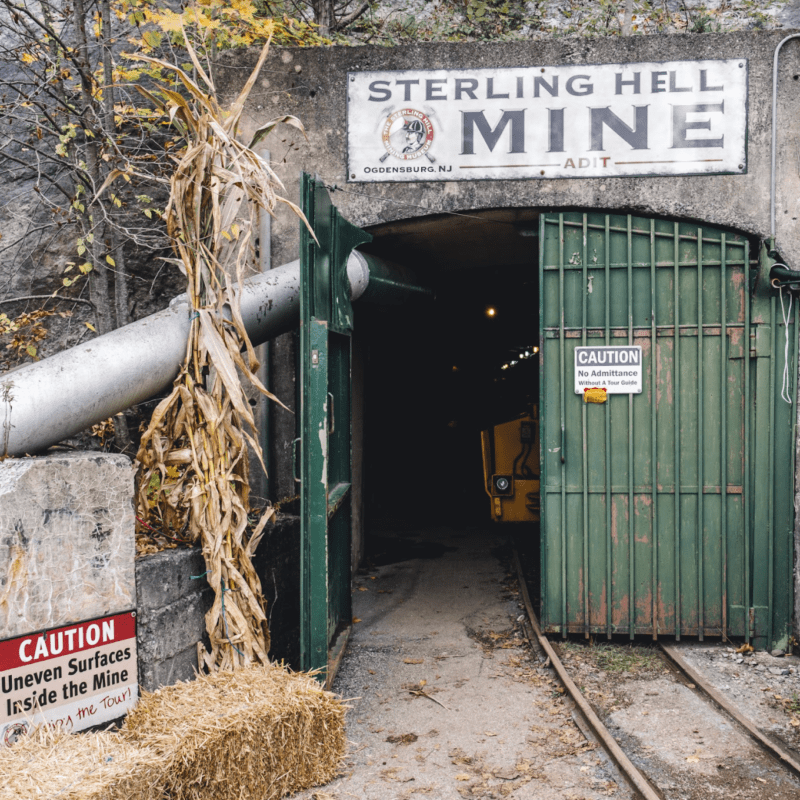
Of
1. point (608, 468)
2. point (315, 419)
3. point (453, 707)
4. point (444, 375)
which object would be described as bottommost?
point (453, 707)

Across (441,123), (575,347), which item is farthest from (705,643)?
(441,123)

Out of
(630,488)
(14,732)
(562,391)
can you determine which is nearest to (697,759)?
(630,488)

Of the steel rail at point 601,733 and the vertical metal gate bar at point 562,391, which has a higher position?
the vertical metal gate bar at point 562,391

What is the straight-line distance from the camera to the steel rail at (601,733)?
3.86 m

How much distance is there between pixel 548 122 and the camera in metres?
5.97

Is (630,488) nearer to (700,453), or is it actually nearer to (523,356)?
(700,453)

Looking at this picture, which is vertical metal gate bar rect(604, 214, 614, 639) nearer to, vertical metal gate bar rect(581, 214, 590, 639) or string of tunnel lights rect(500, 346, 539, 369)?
vertical metal gate bar rect(581, 214, 590, 639)

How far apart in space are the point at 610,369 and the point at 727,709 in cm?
268

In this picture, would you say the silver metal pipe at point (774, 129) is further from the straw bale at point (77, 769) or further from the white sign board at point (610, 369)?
the straw bale at point (77, 769)

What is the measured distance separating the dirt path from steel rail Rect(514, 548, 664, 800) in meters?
0.08

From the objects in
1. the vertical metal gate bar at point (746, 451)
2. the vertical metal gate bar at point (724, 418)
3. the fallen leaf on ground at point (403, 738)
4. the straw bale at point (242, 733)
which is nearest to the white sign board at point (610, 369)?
the vertical metal gate bar at point (724, 418)

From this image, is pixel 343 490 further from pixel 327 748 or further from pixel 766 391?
pixel 766 391

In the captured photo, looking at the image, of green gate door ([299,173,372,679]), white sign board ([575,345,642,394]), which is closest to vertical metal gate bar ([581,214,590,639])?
white sign board ([575,345,642,394])

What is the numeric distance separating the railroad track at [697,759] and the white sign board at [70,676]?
2.84 metres
